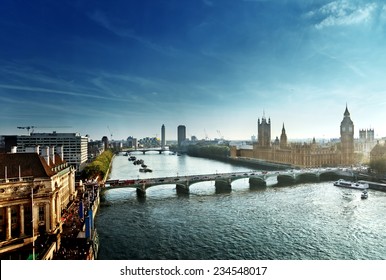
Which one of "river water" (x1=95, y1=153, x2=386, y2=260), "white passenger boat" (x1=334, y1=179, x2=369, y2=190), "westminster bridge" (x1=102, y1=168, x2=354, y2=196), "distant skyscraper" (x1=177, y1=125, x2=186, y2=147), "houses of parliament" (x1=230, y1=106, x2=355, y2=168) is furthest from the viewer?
"distant skyscraper" (x1=177, y1=125, x2=186, y2=147)

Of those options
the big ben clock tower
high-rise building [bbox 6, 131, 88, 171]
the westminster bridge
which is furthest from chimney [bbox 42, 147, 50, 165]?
the big ben clock tower

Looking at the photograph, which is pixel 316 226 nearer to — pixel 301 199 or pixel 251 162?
pixel 301 199

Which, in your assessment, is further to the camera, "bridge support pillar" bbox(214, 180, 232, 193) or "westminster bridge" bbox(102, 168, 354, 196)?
"bridge support pillar" bbox(214, 180, 232, 193)

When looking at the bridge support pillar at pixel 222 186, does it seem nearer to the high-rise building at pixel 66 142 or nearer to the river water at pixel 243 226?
the river water at pixel 243 226

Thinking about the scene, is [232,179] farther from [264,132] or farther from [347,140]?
[264,132]

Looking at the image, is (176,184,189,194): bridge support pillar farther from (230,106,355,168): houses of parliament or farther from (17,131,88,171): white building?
(230,106,355,168): houses of parliament

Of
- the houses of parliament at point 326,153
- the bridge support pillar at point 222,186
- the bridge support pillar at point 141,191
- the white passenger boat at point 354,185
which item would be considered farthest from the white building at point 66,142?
the white passenger boat at point 354,185

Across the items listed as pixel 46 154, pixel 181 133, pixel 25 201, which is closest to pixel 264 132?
pixel 181 133
